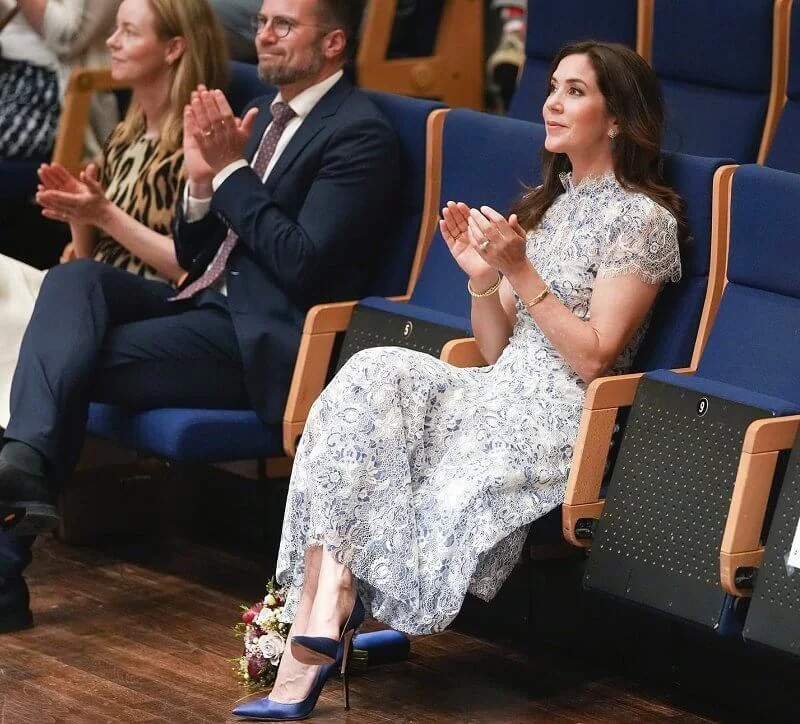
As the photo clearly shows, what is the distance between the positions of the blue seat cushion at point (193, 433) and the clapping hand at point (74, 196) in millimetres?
435

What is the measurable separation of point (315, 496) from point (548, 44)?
189cm

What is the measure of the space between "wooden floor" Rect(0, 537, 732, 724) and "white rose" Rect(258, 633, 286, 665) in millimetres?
86

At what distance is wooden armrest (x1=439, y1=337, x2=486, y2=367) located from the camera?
10.2ft

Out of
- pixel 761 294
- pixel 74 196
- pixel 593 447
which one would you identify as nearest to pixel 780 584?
pixel 593 447

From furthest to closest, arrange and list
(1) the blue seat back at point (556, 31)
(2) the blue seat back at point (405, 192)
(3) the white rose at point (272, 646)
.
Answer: (1) the blue seat back at point (556, 31)
(2) the blue seat back at point (405, 192)
(3) the white rose at point (272, 646)

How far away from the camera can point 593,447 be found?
9.16 ft

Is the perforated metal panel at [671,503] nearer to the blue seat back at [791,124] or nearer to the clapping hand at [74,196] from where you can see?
the blue seat back at [791,124]

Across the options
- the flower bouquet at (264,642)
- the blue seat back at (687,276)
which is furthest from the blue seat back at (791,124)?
the flower bouquet at (264,642)

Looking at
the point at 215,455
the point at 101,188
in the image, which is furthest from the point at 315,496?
the point at 101,188

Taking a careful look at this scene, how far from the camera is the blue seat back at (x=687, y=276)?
294 cm

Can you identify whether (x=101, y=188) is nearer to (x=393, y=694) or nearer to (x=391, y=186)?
(x=391, y=186)

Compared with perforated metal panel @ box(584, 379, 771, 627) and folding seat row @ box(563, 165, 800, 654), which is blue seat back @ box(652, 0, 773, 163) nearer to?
folding seat row @ box(563, 165, 800, 654)

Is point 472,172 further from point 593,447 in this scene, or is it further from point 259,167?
point 593,447

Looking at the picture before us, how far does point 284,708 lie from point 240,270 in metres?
1.00
